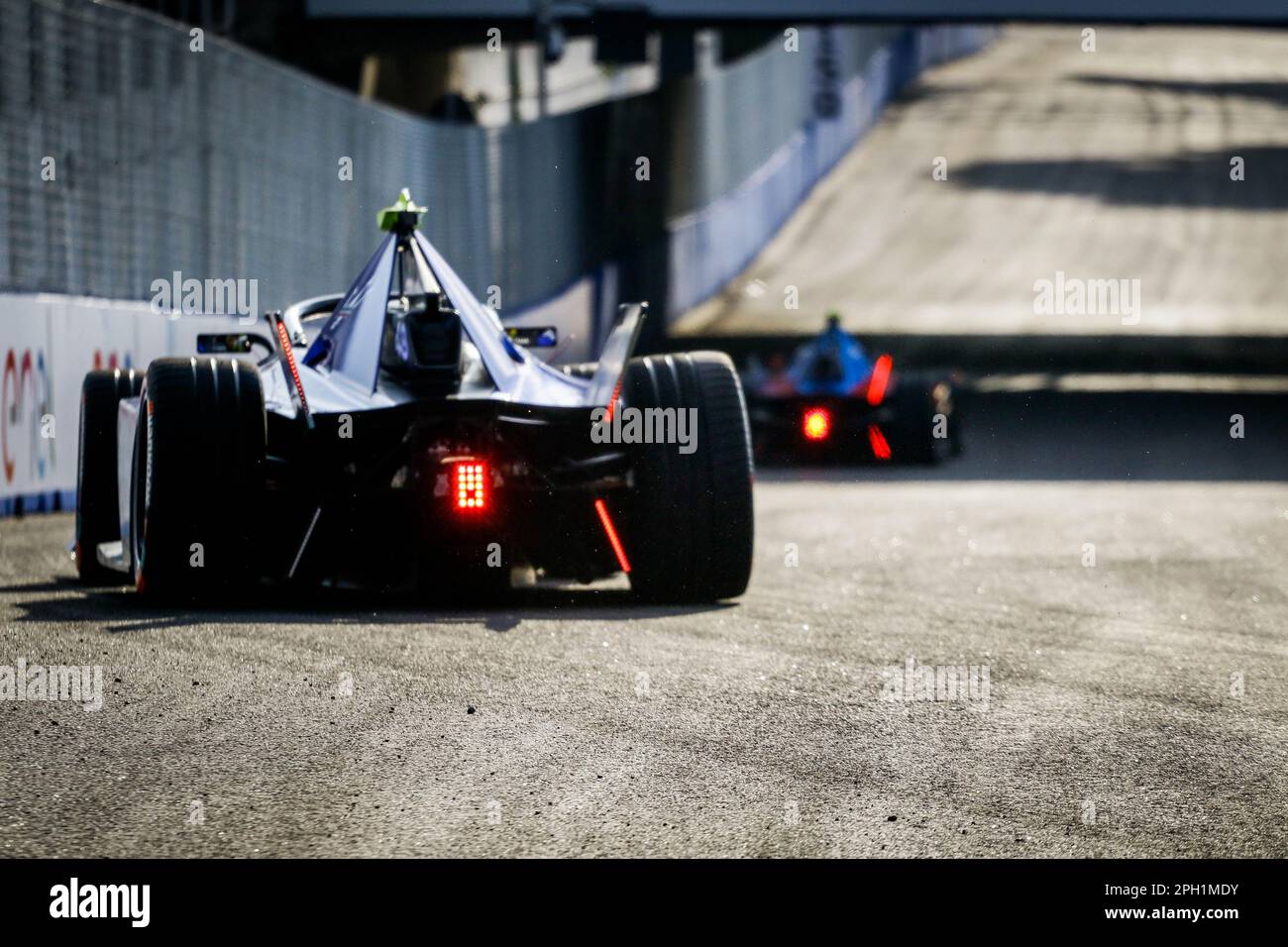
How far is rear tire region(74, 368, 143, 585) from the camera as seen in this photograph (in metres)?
10.2

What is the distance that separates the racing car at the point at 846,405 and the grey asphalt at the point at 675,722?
977 centimetres

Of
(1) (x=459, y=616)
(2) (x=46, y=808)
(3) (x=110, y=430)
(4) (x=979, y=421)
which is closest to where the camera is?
(2) (x=46, y=808)

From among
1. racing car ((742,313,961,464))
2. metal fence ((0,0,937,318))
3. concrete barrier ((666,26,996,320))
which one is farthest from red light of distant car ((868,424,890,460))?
concrete barrier ((666,26,996,320))

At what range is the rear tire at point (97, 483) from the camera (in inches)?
402

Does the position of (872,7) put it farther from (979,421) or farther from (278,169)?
(278,169)

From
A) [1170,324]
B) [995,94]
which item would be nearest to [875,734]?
[1170,324]

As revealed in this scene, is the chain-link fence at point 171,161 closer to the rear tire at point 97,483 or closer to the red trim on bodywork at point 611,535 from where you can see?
the rear tire at point 97,483

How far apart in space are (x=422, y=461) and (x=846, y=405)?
1301 cm

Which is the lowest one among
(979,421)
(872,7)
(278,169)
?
(979,421)

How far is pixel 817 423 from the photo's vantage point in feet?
70.8

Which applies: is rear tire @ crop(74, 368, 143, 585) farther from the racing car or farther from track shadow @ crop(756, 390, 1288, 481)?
the racing car
